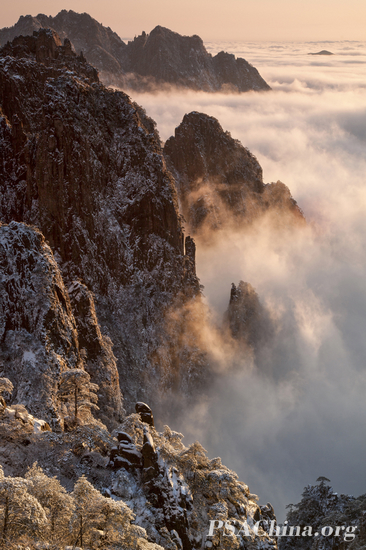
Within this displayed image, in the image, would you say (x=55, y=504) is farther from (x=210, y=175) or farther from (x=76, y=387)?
(x=210, y=175)

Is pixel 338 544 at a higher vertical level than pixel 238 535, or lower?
lower

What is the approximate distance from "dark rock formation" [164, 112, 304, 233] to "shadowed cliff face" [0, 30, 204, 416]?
52267 millimetres

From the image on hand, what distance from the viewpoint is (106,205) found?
362 feet

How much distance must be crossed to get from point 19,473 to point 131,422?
11.0m

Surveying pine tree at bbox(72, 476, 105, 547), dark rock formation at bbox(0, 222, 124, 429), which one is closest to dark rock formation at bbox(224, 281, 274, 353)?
dark rock formation at bbox(0, 222, 124, 429)

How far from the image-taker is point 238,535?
36688 millimetres

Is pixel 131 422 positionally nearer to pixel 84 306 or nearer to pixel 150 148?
pixel 84 306

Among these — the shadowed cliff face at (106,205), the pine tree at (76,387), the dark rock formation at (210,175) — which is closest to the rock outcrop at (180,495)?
the pine tree at (76,387)

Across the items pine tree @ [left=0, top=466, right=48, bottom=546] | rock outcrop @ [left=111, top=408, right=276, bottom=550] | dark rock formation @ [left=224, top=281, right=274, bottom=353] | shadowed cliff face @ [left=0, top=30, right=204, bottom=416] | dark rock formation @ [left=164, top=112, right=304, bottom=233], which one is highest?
dark rock formation @ [left=164, top=112, right=304, bottom=233]

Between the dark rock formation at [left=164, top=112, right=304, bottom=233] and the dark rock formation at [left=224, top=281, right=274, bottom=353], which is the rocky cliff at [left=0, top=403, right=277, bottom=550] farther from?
the dark rock formation at [left=164, top=112, right=304, bottom=233]

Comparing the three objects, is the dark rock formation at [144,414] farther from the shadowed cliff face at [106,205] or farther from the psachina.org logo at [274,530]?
the shadowed cliff face at [106,205]

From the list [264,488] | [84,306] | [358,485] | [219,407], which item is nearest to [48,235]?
[84,306]

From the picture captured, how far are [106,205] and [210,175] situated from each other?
3200 inches

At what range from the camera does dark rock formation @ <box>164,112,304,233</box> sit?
579ft
